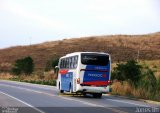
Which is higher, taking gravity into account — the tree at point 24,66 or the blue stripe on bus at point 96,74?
the tree at point 24,66

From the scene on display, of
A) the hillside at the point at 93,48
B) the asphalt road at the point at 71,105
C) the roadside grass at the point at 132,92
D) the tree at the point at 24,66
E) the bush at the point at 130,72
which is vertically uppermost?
the hillside at the point at 93,48

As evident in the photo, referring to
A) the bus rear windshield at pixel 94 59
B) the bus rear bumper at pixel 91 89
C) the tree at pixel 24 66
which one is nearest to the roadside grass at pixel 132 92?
the bus rear bumper at pixel 91 89

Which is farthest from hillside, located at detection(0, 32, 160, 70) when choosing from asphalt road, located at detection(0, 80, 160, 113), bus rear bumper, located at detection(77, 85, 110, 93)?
asphalt road, located at detection(0, 80, 160, 113)

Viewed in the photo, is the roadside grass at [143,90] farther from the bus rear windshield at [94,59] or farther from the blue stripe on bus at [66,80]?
the blue stripe on bus at [66,80]

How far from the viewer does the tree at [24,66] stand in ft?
275

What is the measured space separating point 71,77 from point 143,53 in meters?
76.6

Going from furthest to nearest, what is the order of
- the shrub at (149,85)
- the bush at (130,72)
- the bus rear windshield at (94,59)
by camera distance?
the bush at (130,72), the shrub at (149,85), the bus rear windshield at (94,59)

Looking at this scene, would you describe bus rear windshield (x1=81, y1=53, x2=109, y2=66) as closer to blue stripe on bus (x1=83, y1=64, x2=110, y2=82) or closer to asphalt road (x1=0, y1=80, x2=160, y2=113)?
blue stripe on bus (x1=83, y1=64, x2=110, y2=82)

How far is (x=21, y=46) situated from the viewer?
467 ft

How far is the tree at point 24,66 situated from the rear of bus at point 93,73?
51.1 metres

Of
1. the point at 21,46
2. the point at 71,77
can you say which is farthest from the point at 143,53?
the point at 71,77

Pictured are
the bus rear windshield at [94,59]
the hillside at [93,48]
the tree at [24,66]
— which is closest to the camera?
the bus rear windshield at [94,59]

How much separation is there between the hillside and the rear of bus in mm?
70182

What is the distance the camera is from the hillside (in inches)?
4412
